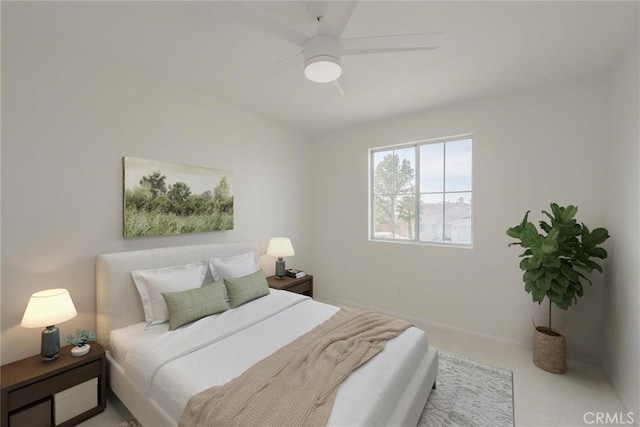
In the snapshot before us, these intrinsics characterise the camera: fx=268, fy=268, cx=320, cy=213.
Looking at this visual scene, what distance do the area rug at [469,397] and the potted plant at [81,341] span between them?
2487 millimetres

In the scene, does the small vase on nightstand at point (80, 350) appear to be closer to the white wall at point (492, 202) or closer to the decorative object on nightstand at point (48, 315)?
the decorative object on nightstand at point (48, 315)

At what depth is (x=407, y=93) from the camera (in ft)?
9.88

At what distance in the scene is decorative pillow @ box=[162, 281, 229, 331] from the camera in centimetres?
218

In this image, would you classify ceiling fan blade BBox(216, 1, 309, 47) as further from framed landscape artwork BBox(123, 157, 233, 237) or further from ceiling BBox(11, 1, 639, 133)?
framed landscape artwork BBox(123, 157, 233, 237)

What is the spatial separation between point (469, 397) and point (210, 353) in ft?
6.69

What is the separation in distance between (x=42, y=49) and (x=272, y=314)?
2.76 m

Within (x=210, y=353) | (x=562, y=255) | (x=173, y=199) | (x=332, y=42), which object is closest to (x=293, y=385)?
(x=210, y=353)

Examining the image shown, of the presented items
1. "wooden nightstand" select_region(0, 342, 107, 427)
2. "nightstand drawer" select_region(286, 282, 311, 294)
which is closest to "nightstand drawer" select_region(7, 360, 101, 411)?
"wooden nightstand" select_region(0, 342, 107, 427)

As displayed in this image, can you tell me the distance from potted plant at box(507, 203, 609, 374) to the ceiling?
135cm

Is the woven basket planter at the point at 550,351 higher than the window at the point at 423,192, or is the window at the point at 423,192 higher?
the window at the point at 423,192

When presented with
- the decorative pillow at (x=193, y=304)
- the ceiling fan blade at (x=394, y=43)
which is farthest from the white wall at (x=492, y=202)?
the decorative pillow at (x=193, y=304)

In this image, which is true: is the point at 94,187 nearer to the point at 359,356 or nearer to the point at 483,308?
the point at 359,356

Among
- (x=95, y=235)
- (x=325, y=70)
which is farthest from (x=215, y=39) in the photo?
(x=95, y=235)

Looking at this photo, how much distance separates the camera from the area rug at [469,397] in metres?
1.92
